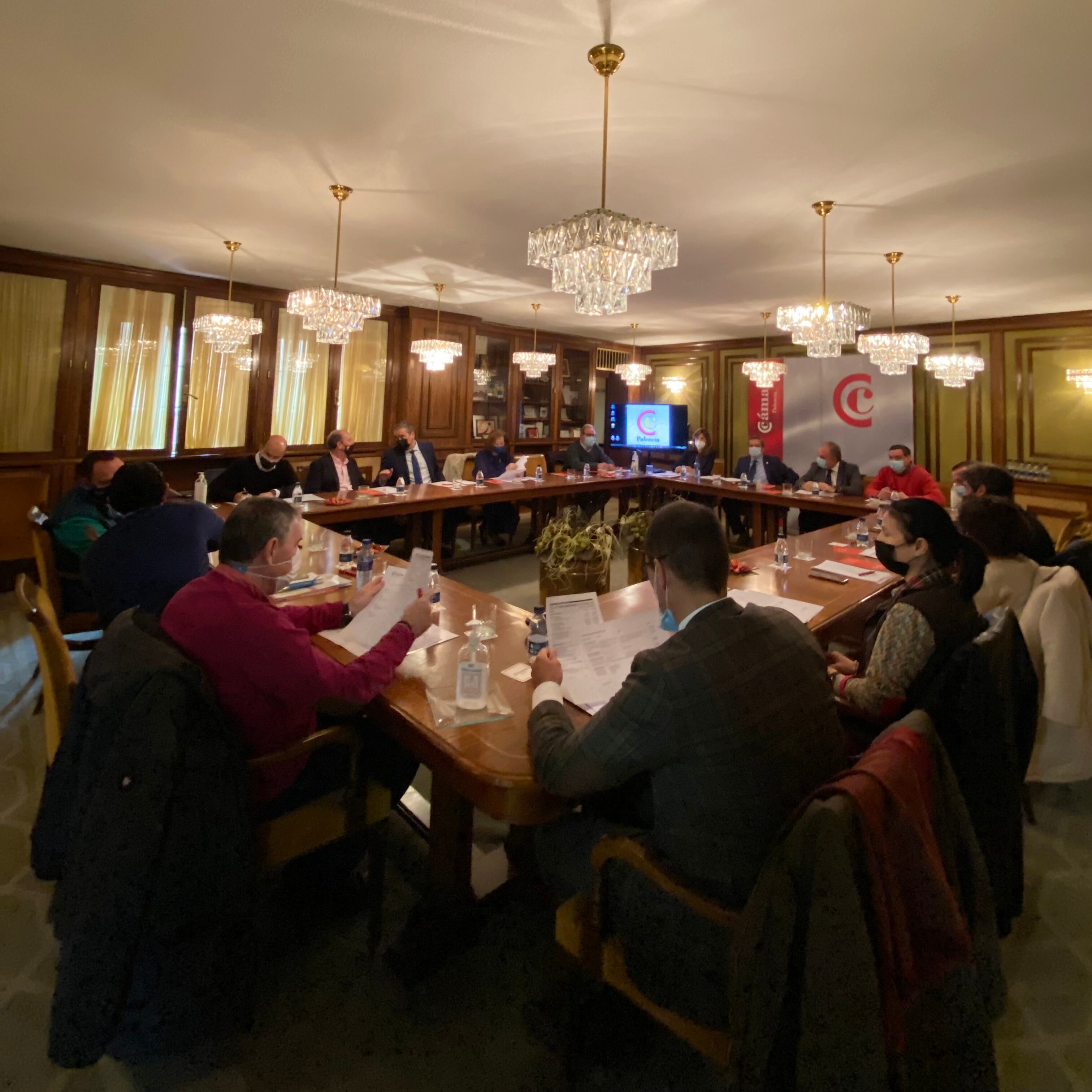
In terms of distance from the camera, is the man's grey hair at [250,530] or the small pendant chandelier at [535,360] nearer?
the man's grey hair at [250,530]

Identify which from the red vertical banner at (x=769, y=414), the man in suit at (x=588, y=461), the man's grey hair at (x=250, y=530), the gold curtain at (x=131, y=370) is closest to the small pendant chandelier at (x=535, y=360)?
the man in suit at (x=588, y=461)

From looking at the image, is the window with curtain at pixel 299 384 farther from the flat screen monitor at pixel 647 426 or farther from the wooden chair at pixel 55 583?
the flat screen monitor at pixel 647 426

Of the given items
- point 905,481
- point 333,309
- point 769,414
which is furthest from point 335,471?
point 769,414

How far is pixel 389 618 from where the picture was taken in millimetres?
1888

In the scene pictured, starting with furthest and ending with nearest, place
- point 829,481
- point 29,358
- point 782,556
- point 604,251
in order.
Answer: point 829,481, point 29,358, point 782,556, point 604,251

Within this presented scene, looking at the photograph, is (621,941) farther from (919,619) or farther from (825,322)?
(825,322)

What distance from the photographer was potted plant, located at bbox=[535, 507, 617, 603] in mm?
2488

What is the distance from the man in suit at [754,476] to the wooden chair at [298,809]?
568cm

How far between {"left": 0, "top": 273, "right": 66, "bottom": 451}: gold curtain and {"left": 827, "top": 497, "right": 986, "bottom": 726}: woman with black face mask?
234 inches

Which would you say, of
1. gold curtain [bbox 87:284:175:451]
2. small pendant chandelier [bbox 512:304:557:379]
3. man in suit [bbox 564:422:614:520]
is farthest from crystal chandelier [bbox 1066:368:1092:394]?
gold curtain [bbox 87:284:175:451]

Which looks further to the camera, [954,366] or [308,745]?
[954,366]

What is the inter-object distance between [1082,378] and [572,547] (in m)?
6.25

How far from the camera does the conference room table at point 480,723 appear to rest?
1.22 metres

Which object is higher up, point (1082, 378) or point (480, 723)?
point (1082, 378)
